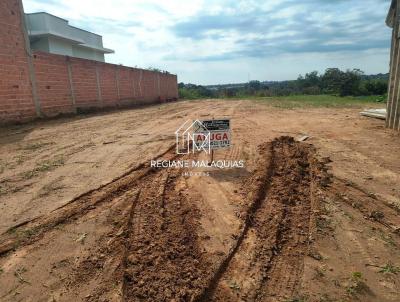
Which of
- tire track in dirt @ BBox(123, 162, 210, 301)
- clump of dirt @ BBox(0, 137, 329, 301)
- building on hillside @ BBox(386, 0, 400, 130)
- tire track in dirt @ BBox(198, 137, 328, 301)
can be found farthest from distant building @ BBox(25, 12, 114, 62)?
tire track in dirt @ BBox(198, 137, 328, 301)

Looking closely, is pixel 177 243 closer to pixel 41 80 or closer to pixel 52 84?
pixel 41 80

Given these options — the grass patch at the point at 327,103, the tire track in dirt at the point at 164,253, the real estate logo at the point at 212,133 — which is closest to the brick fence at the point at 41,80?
the real estate logo at the point at 212,133

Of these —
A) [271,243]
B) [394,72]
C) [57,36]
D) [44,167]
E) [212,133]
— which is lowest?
[271,243]

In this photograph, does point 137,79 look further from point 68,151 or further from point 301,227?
point 301,227

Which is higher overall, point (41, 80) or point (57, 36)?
point (57, 36)

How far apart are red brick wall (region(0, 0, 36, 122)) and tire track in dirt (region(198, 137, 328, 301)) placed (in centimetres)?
973

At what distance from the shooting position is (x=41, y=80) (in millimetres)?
12266

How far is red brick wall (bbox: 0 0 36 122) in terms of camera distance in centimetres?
1050

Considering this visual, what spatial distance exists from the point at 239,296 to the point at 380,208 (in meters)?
2.25

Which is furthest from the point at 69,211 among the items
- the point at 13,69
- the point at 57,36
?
the point at 57,36

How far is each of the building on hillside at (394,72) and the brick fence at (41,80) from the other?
11.9m

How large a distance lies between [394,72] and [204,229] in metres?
7.78

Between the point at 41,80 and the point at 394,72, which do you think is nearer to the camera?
the point at 394,72

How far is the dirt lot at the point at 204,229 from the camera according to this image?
2.28 metres
